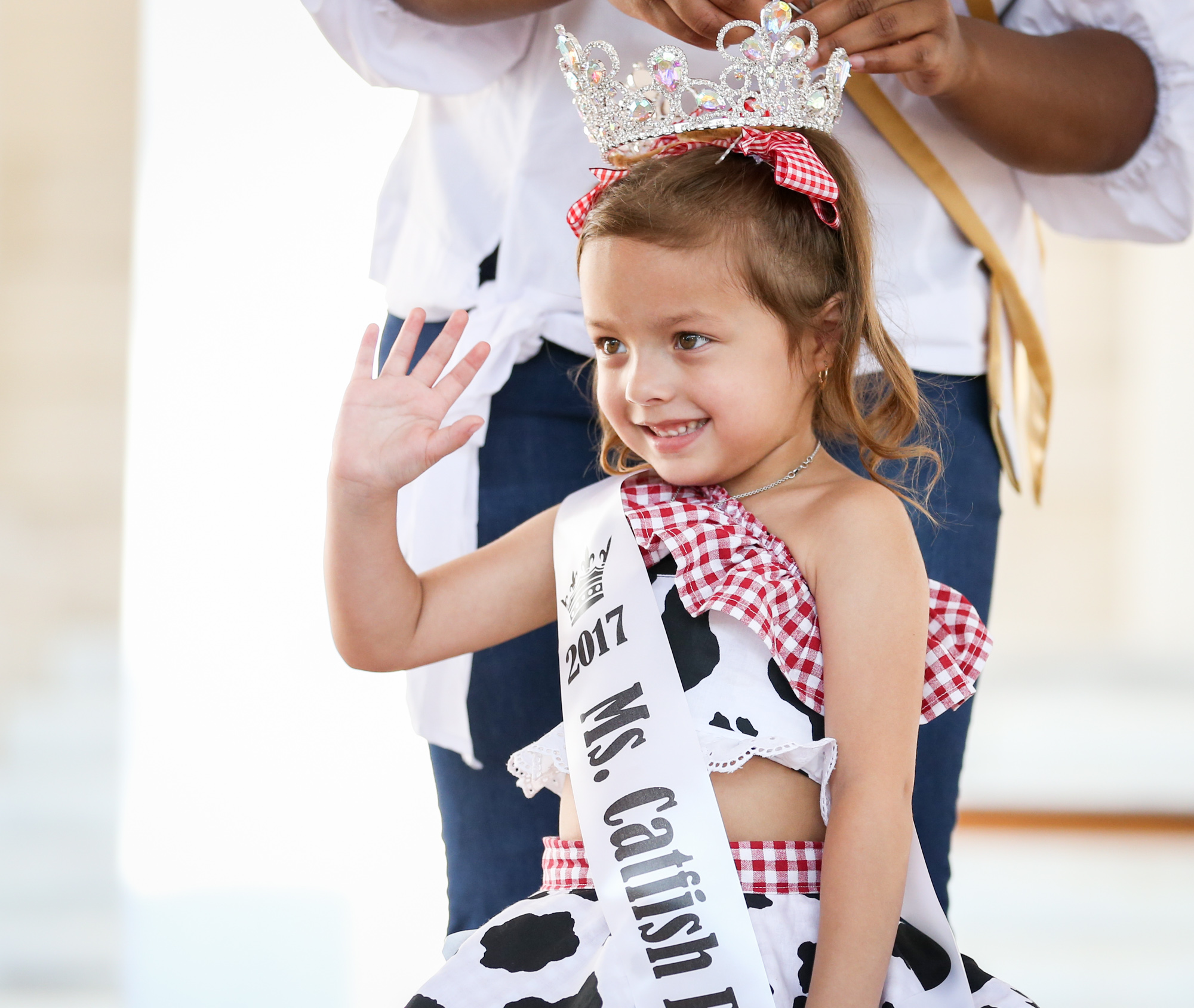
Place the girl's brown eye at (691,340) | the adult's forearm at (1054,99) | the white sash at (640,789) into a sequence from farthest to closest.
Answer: the adult's forearm at (1054,99) → the girl's brown eye at (691,340) → the white sash at (640,789)

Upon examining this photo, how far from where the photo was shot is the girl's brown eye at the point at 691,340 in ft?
3.28

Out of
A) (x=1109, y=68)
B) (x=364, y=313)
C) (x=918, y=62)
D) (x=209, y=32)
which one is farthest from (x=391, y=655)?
(x=209, y=32)

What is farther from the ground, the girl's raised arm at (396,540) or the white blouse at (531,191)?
the white blouse at (531,191)

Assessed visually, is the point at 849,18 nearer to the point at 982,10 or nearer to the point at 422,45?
the point at 982,10

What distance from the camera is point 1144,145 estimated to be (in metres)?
1.28

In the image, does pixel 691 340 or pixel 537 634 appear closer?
pixel 691 340

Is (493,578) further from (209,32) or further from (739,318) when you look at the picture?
(209,32)

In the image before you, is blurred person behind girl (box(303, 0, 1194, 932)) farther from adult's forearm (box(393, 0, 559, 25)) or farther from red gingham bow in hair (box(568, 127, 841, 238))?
red gingham bow in hair (box(568, 127, 841, 238))

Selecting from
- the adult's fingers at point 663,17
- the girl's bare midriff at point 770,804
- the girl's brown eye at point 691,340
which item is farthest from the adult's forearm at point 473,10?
the girl's bare midriff at point 770,804

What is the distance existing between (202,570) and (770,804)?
1647 mm

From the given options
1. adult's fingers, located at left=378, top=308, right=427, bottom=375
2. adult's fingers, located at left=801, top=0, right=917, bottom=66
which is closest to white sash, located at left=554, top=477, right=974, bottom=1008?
adult's fingers, located at left=378, top=308, right=427, bottom=375

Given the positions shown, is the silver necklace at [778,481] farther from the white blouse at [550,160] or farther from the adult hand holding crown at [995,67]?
the adult hand holding crown at [995,67]

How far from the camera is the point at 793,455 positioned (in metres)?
1.09

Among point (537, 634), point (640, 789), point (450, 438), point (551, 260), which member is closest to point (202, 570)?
point (537, 634)
